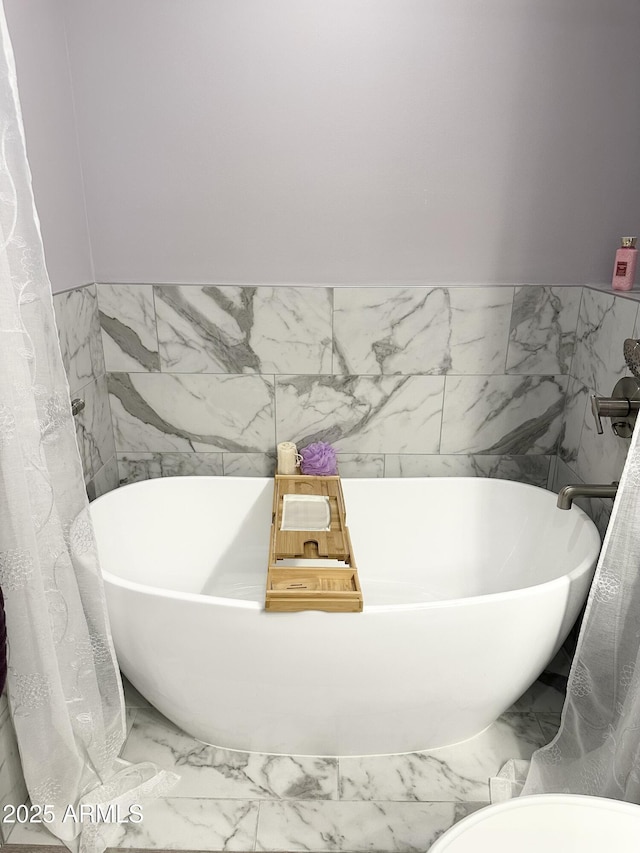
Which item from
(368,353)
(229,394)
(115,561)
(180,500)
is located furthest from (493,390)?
(115,561)

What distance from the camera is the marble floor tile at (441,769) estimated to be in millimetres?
1661

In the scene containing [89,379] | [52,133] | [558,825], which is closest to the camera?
[558,825]

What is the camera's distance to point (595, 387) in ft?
6.72

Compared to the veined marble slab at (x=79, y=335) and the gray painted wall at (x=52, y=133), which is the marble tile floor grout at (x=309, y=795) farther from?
the gray painted wall at (x=52, y=133)

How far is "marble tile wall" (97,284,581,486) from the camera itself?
7.28 feet

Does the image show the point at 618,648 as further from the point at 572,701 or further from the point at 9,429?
the point at 9,429

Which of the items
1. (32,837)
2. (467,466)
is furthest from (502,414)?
(32,837)

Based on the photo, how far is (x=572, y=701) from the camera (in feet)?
5.14

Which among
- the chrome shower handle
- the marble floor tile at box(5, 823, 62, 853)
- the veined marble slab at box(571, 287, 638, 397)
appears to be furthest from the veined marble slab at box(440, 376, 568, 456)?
the marble floor tile at box(5, 823, 62, 853)

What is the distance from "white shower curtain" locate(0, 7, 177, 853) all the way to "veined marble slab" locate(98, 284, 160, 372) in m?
0.97

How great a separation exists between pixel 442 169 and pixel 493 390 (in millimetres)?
828

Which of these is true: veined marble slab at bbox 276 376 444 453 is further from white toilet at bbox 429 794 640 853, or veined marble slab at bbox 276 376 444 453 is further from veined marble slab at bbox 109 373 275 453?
white toilet at bbox 429 794 640 853

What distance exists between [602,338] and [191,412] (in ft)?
4.94

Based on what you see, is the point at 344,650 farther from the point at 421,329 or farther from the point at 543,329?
the point at 543,329
